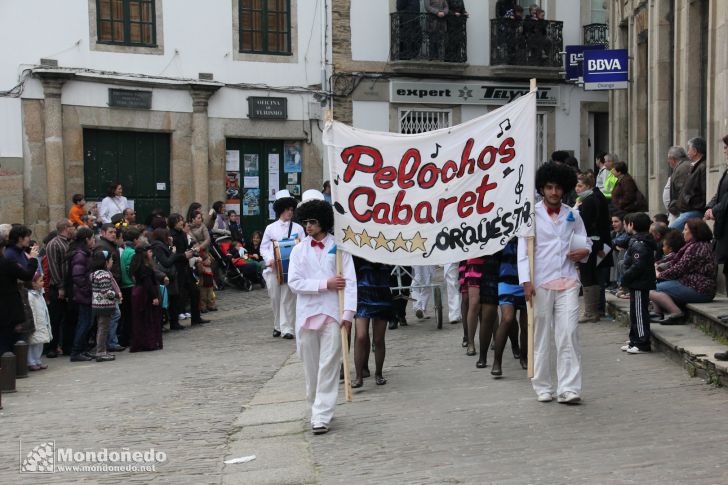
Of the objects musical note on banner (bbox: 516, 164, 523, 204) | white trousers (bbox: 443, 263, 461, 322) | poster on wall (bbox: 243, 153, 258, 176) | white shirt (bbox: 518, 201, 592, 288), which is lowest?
white trousers (bbox: 443, 263, 461, 322)

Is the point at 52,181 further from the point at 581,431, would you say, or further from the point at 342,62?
the point at 581,431

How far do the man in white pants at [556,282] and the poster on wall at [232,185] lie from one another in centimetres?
1604

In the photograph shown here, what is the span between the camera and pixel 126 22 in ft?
76.2

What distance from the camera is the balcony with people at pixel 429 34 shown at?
26047 millimetres

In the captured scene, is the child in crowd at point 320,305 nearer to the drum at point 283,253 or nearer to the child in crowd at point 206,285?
the drum at point 283,253

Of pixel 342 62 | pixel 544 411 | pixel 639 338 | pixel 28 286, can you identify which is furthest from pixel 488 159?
pixel 342 62

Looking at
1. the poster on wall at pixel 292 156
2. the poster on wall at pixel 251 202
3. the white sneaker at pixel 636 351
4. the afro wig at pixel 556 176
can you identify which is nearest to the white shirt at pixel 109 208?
the poster on wall at pixel 251 202

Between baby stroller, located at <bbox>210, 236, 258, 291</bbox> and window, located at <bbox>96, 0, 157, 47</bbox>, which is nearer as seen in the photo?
baby stroller, located at <bbox>210, 236, 258, 291</bbox>

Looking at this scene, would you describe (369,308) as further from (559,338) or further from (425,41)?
(425,41)

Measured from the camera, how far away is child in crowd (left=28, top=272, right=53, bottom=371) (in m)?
13.2

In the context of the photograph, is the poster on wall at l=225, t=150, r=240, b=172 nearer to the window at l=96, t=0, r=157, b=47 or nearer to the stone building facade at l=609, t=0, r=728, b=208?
the window at l=96, t=0, r=157, b=47

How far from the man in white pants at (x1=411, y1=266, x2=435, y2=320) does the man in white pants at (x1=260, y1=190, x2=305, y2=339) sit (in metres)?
1.68

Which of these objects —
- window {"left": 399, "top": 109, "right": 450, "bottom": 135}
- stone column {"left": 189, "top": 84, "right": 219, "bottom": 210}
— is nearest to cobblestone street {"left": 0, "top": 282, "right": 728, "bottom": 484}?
stone column {"left": 189, "top": 84, "right": 219, "bottom": 210}

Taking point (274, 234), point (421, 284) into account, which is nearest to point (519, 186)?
point (421, 284)
